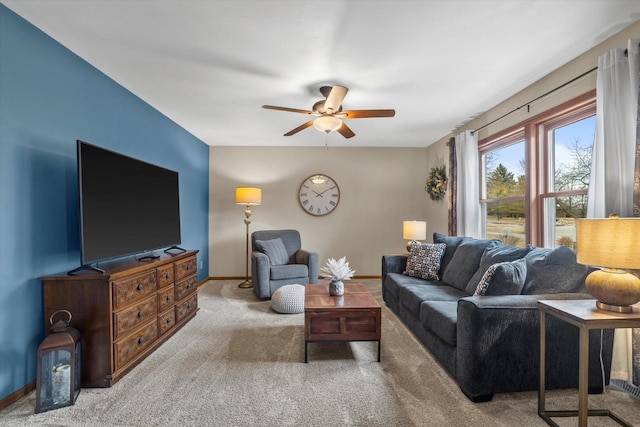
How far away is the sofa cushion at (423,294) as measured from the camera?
2.64 m

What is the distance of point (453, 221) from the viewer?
4203 millimetres

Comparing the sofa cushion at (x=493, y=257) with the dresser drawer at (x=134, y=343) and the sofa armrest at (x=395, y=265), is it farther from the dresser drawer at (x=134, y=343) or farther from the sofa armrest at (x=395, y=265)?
the dresser drawer at (x=134, y=343)

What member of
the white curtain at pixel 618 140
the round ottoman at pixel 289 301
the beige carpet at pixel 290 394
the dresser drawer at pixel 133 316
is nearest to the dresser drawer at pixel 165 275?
the dresser drawer at pixel 133 316

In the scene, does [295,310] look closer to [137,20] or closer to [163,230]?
[163,230]

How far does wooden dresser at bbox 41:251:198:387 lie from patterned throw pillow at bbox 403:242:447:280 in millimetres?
2651

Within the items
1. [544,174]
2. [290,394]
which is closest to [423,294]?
[290,394]

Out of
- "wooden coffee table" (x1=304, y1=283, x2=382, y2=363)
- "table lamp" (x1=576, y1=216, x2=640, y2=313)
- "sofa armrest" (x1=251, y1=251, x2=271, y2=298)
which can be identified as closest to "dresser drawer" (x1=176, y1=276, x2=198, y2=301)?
"sofa armrest" (x1=251, y1=251, x2=271, y2=298)

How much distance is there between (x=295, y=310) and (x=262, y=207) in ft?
7.76

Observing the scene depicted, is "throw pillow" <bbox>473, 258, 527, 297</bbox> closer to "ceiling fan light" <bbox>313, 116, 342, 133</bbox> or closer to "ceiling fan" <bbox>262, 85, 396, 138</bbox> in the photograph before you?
"ceiling fan" <bbox>262, 85, 396, 138</bbox>

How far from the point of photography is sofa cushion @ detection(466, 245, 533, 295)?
2.49 metres

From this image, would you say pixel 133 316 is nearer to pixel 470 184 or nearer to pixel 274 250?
pixel 274 250

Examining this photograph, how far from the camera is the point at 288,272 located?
4.12 m

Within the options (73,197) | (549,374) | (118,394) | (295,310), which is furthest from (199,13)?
(549,374)

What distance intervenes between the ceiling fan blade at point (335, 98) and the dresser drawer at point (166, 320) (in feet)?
7.85
